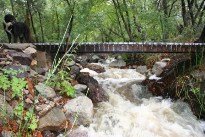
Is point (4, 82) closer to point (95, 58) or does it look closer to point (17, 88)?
point (17, 88)

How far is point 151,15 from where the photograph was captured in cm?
1543

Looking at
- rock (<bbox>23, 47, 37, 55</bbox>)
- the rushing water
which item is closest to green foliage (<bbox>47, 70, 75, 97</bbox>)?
the rushing water

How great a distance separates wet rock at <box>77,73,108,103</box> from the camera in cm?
844

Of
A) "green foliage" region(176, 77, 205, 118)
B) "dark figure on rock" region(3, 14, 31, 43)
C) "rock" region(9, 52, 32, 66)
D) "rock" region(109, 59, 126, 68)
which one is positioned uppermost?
"dark figure on rock" region(3, 14, 31, 43)

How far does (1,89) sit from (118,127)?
2676mm

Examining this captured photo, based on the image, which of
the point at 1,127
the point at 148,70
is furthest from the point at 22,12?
the point at 1,127

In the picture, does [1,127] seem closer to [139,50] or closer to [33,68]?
[33,68]

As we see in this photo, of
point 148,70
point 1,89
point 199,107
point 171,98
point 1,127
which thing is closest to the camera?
point 1,127

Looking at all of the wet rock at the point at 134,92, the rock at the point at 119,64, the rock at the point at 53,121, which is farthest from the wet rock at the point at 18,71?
the rock at the point at 119,64

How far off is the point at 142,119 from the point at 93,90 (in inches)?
74.1

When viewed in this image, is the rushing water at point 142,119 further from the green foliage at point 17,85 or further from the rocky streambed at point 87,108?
the green foliage at point 17,85

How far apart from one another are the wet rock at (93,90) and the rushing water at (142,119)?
20 centimetres

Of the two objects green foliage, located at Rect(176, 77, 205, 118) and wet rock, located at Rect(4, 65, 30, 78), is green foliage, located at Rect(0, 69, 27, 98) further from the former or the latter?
green foliage, located at Rect(176, 77, 205, 118)

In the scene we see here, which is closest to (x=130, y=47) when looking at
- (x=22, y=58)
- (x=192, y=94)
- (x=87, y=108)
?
(x=192, y=94)
